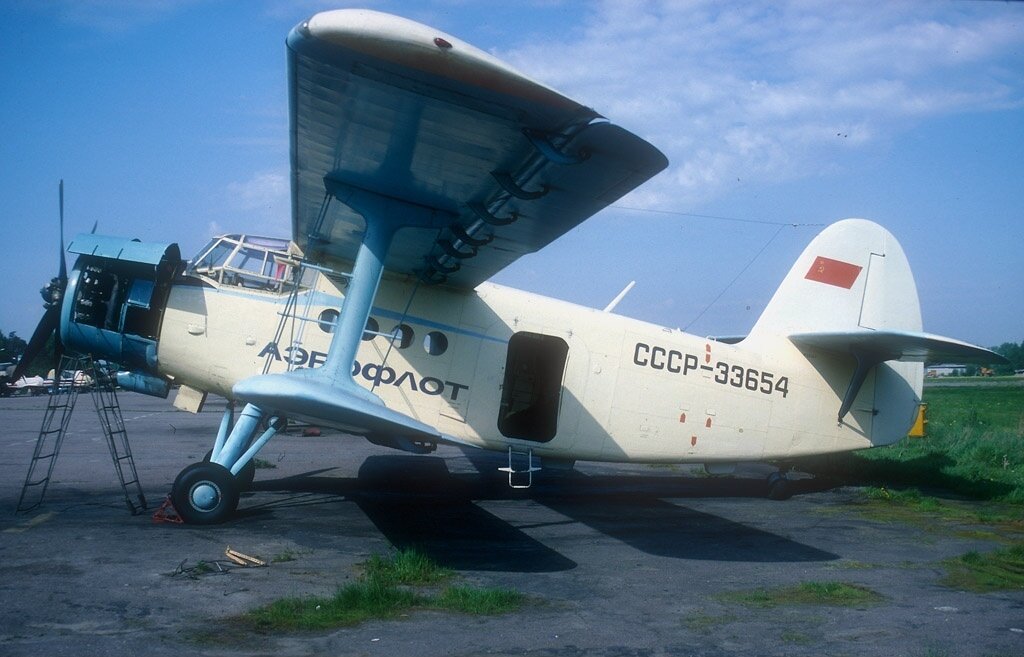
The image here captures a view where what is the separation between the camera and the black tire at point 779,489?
11625 mm

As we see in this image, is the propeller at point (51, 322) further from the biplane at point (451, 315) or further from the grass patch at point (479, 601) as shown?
the grass patch at point (479, 601)

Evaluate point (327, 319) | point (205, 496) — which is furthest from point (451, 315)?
point (205, 496)

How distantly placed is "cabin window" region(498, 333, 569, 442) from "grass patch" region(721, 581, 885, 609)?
3867 mm

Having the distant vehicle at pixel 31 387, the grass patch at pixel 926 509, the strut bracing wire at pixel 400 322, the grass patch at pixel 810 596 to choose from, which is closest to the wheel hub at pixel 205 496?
the strut bracing wire at pixel 400 322

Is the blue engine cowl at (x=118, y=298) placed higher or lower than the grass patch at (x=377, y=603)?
higher

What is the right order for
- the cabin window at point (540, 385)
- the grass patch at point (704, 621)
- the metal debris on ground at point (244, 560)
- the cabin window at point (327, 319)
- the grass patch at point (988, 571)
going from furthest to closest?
the cabin window at point (540, 385) < the cabin window at point (327, 319) < the grass patch at point (988, 571) < the metal debris on ground at point (244, 560) < the grass patch at point (704, 621)

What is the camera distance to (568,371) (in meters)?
10.0

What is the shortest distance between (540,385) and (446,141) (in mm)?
5071

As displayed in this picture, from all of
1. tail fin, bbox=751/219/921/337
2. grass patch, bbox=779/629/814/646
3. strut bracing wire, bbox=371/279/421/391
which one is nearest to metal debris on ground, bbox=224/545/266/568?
strut bracing wire, bbox=371/279/421/391

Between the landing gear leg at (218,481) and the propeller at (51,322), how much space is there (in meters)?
2.26

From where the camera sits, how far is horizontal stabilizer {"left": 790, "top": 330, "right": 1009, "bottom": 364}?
31.2 ft

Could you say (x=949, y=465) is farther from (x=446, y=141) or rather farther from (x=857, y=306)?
(x=446, y=141)

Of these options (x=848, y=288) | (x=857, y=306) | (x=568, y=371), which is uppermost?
(x=848, y=288)

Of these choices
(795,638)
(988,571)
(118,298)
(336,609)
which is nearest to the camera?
(795,638)
